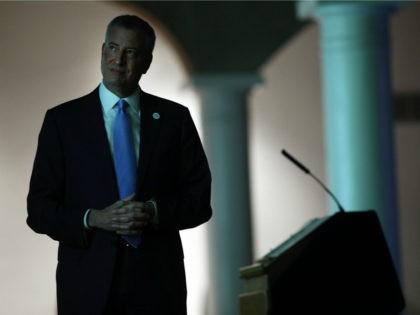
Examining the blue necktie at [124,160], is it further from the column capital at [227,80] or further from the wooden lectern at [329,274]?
the column capital at [227,80]

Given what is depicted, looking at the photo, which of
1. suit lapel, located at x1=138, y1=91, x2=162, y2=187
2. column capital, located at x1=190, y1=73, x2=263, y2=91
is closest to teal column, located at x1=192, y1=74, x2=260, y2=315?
column capital, located at x1=190, y1=73, x2=263, y2=91

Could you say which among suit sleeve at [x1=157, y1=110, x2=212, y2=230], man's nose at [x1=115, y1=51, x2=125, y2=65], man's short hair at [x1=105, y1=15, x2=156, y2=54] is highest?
man's short hair at [x1=105, y1=15, x2=156, y2=54]

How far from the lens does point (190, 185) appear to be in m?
2.07

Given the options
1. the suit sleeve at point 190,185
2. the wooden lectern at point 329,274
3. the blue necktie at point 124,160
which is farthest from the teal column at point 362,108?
the blue necktie at point 124,160

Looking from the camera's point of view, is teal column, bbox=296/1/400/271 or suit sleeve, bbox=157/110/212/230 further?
teal column, bbox=296/1/400/271

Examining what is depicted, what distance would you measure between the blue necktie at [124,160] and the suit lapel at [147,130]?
0.7 inches

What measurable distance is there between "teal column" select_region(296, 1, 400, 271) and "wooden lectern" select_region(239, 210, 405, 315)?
2.91 meters

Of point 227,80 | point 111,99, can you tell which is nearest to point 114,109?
point 111,99

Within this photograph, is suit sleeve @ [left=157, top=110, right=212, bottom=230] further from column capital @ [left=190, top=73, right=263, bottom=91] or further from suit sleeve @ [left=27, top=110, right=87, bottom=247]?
column capital @ [left=190, top=73, right=263, bottom=91]

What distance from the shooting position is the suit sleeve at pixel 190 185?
2018 millimetres

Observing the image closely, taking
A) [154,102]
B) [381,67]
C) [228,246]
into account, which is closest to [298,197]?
[228,246]

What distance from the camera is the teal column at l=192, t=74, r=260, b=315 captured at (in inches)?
304

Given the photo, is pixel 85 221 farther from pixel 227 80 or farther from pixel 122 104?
pixel 227 80

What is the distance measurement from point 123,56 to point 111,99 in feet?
0.44
